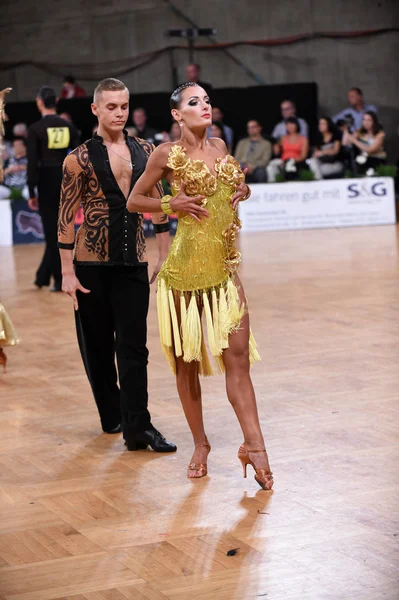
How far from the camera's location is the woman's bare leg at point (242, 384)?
4195 mm

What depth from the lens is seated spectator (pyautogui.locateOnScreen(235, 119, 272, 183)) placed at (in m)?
15.1

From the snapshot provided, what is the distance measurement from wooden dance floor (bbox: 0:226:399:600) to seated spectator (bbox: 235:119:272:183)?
300 inches

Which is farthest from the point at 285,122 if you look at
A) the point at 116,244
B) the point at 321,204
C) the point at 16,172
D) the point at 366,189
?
the point at 116,244

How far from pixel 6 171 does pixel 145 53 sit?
4.47m

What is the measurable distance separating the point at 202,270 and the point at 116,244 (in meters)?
0.69

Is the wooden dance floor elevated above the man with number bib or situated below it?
below

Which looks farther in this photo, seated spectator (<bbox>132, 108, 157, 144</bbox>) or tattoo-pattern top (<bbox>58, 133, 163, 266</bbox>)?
seated spectator (<bbox>132, 108, 157, 144</bbox>)

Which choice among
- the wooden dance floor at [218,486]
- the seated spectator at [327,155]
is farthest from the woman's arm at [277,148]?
the wooden dance floor at [218,486]

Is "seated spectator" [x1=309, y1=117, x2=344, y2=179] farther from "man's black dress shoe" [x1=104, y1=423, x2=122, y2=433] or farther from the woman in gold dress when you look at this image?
"man's black dress shoe" [x1=104, y1=423, x2=122, y2=433]

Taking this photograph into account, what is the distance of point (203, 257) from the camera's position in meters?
4.20

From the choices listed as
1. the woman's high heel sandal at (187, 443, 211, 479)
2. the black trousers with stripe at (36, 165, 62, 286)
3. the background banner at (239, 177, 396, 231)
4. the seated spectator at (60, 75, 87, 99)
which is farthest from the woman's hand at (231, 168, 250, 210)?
the seated spectator at (60, 75, 87, 99)

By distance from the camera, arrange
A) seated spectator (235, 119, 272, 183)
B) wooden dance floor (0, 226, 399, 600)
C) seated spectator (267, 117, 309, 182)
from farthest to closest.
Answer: seated spectator (235, 119, 272, 183), seated spectator (267, 117, 309, 182), wooden dance floor (0, 226, 399, 600)

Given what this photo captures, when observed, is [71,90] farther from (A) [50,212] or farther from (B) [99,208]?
(B) [99,208]

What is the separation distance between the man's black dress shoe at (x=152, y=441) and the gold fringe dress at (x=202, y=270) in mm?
610
